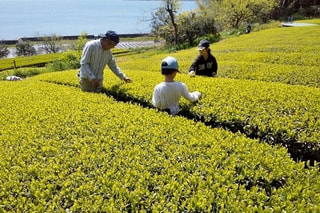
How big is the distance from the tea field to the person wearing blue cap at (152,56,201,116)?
22 centimetres

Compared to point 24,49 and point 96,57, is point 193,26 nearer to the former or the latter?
point 96,57

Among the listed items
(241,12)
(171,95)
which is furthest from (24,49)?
(171,95)

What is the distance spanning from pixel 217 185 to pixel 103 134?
187cm

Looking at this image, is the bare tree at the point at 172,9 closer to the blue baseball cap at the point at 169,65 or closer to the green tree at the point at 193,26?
the green tree at the point at 193,26

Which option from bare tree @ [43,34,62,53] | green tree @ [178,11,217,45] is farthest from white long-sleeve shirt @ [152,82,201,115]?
bare tree @ [43,34,62,53]

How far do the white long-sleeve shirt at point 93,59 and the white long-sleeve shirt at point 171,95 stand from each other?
1.85m

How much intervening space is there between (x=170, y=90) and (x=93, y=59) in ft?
7.52

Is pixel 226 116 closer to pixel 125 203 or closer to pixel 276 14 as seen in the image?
pixel 125 203

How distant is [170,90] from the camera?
4469 mm

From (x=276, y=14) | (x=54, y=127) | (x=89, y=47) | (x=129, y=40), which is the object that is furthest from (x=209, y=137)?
(x=129, y=40)

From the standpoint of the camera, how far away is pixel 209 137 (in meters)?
3.64

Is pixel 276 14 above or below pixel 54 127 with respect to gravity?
above

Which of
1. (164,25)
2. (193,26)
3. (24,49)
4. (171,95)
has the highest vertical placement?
(164,25)

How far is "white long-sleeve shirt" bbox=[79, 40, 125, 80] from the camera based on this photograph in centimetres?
578
